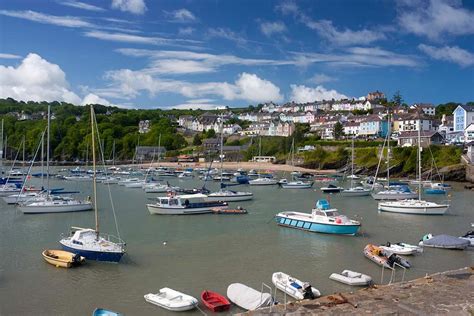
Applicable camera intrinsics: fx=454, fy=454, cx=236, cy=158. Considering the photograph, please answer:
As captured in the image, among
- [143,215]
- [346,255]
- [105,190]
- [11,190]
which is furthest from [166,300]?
[105,190]

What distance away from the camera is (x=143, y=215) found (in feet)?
132

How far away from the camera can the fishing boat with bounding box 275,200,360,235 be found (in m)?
31.2

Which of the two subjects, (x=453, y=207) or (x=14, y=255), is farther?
(x=453, y=207)

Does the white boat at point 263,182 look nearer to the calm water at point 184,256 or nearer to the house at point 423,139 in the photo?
the calm water at point 184,256

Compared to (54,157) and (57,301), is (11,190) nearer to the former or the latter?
(57,301)

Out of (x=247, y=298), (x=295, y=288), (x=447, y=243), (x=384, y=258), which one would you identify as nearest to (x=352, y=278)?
(x=295, y=288)

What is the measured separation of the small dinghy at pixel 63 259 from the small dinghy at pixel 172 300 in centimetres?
614

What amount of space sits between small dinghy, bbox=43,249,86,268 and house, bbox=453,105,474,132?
97670 mm

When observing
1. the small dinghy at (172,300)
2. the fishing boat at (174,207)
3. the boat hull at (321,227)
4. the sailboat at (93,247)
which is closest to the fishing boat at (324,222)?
the boat hull at (321,227)

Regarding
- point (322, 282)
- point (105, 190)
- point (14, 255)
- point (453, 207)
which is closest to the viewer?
point (322, 282)

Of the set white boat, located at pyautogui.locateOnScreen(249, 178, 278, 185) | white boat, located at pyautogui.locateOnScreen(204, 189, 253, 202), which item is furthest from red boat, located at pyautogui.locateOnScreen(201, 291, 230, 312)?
Result: white boat, located at pyautogui.locateOnScreen(249, 178, 278, 185)

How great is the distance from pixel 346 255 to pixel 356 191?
31.5m

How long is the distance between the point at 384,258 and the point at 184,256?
10.9m

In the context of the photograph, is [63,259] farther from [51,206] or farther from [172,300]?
[51,206]
